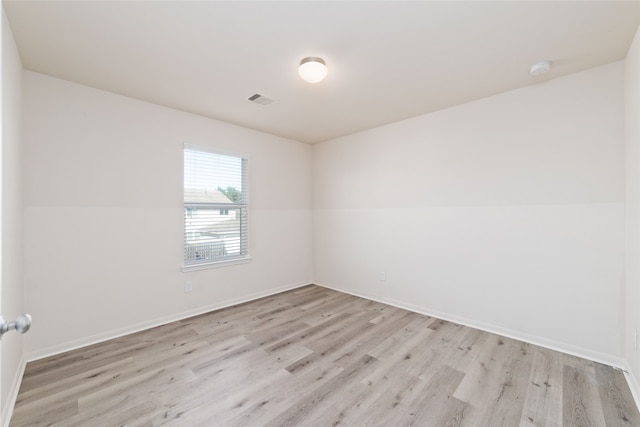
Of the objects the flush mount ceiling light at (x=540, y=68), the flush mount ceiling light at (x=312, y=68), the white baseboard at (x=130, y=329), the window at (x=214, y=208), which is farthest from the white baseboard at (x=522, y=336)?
the flush mount ceiling light at (x=312, y=68)

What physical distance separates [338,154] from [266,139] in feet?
3.82

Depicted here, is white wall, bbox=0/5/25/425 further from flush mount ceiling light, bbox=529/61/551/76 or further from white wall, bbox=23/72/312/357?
flush mount ceiling light, bbox=529/61/551/76

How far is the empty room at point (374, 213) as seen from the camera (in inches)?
74.6

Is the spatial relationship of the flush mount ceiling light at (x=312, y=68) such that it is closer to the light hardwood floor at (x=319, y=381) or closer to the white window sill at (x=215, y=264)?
the light hardwood floor at (x=319, y=381)

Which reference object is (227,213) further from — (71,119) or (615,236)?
(615,236)

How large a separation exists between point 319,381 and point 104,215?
2.62 meters

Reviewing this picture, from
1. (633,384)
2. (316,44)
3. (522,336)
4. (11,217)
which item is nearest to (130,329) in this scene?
(11,217)

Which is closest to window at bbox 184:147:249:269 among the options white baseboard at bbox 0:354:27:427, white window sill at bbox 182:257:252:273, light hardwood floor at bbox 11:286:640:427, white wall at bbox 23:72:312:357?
white window sill at bbox 182:257:252:273

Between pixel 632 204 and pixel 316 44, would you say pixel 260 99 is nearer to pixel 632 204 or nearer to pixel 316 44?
pixel 316 44

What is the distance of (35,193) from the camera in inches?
98.4

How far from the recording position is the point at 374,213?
4.09 meters

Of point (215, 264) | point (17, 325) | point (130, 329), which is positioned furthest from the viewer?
point (215, 264)

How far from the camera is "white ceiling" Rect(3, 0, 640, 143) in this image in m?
1.80

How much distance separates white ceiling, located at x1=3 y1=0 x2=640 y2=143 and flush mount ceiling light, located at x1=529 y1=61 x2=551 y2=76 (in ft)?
0.15
